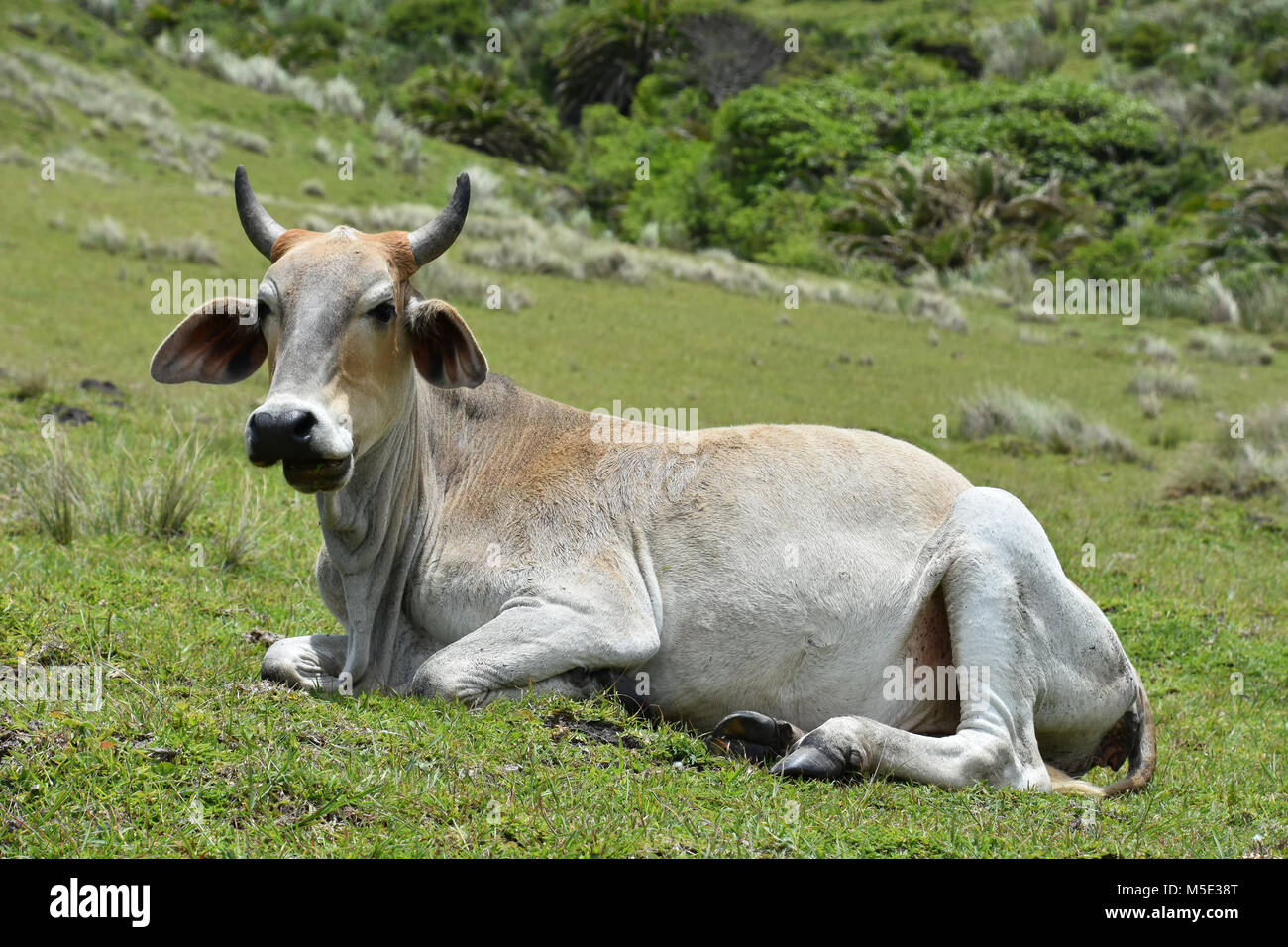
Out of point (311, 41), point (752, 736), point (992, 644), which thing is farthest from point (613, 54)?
point (752, 736)

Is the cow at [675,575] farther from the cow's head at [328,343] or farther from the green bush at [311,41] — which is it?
the green bush at [311,41]

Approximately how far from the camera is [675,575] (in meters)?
5.96

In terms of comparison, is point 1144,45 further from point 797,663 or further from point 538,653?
point 538,653

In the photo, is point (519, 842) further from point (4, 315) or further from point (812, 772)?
point (4, 315)

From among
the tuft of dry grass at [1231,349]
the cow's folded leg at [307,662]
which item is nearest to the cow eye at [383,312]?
the cow's folded leg at [307,662]

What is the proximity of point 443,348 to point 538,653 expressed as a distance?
1.48m

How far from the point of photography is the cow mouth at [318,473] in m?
5.12

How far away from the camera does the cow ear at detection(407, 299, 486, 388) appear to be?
19.4ft

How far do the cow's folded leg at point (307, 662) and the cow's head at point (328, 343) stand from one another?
98 centimetres

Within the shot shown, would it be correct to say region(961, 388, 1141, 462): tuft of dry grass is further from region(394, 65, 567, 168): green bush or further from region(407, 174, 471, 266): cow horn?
region(394, 65, 567, 168): green bush
